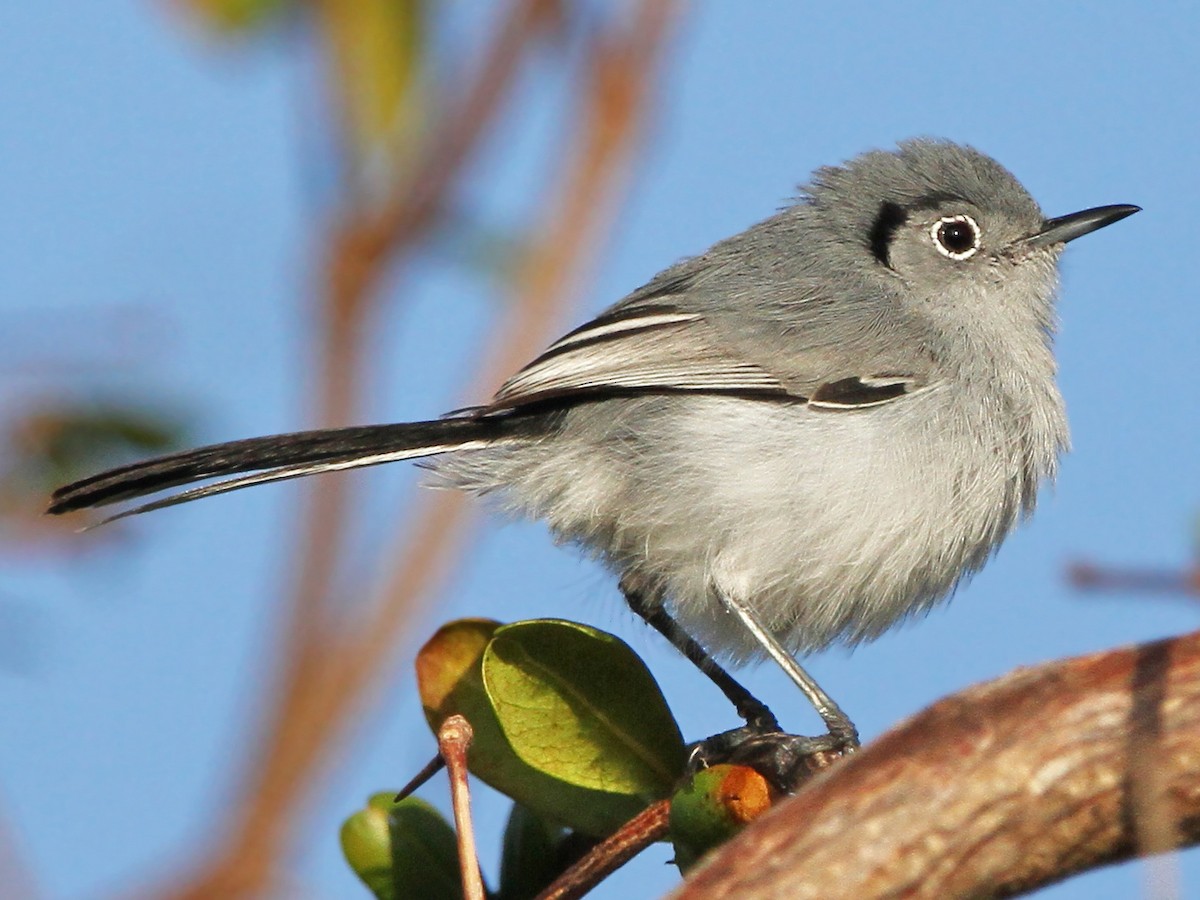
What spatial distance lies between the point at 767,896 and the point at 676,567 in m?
2.11

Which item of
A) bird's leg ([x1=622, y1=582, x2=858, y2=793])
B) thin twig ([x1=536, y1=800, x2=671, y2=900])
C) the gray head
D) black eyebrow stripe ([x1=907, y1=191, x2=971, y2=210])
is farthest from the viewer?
black eyebrow stripe ([x1=907, y1=191, x2=971, y2=210])

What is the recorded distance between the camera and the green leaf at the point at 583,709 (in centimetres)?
215

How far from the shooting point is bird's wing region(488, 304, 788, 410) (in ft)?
11.3

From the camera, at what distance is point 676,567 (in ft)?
11.5

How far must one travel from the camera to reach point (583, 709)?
223cm

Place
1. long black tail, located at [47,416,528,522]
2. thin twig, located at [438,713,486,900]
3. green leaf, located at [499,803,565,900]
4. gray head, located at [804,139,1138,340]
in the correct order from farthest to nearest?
1. gray head, located at [804,139,1138,340]
2. long black tail, located at [47,416,528,522]
3. green leaf, located at [499,803,565,900]
4. thin twig, located at [438,713,486,900]

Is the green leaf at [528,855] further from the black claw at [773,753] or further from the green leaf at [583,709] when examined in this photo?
the black claw at [773,753]

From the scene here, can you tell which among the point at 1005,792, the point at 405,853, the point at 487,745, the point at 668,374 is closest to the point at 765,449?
the point at 668,374

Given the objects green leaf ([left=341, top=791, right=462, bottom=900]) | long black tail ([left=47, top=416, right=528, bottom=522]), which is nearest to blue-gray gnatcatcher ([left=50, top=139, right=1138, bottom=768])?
long black tail ([left=47, top=416, right=528, bottom=522])

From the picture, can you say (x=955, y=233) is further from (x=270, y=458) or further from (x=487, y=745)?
(x=487, y=745)

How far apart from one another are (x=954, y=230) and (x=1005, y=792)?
9.12 ft

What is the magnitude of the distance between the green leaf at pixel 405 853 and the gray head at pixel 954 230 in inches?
89.4

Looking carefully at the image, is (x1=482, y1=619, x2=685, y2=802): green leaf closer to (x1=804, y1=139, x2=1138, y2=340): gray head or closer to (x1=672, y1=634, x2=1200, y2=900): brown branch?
(x1=672, y1=634, x2=1200, y2=900): brown branch

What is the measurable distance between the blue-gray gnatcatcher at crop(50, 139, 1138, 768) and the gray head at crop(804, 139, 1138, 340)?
0.12 ft
